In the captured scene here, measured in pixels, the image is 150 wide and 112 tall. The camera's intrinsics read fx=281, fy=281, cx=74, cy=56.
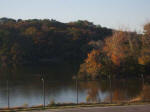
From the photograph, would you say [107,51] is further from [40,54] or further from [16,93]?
[40,54]

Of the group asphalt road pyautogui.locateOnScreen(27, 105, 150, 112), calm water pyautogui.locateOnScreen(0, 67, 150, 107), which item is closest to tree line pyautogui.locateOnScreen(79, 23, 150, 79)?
calm water pyautogui.locateOnScreen(0, 67, 150, 107)

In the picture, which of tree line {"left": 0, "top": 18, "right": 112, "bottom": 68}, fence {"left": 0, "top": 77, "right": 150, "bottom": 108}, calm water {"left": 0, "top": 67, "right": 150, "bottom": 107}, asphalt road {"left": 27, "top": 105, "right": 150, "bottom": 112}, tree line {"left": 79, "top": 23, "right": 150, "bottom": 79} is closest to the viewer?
asphalt road {"left": 27, "top": 105, "right": 150, "bottom": 112}

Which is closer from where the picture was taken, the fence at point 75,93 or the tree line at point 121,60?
the fence at point 75,93

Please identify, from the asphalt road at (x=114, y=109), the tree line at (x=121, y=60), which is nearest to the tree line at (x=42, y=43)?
the tree line at (x=121, y=60)

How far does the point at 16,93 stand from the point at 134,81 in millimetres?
17329

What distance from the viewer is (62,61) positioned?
7762 cm

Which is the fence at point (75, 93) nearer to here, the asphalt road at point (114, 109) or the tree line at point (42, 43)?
the asphalt road at point (114, 109)

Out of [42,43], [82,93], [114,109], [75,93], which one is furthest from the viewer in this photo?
[42,43]

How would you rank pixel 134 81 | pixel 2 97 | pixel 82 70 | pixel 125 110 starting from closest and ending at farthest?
1. pixel 125 110
2. pixel 2 97
3. pixel 134 81
4. pixel 82 70

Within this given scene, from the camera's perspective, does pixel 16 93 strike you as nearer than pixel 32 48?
Yes

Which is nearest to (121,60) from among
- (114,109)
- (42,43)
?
(114,109)

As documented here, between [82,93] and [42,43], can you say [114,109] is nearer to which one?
[82,93]

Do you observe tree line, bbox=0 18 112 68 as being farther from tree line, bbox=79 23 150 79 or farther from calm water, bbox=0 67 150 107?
calm water, bbox=0 67 150 107

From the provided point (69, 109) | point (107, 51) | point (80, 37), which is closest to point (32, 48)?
point (80, 37)
